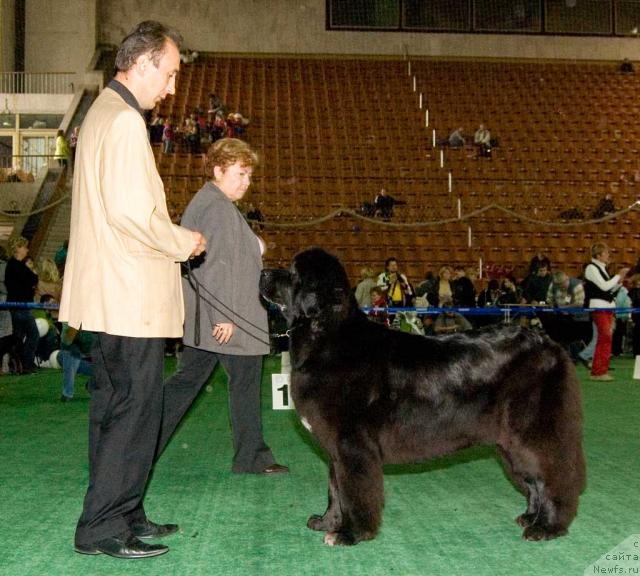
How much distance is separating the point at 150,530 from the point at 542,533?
180cm

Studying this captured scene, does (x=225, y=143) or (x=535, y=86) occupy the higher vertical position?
(x=535, y=86)

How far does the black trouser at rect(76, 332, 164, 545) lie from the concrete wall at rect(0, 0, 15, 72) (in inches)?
960

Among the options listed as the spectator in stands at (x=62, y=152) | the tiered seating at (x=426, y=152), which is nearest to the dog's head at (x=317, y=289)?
the tiered seating at (x=426, y=152)

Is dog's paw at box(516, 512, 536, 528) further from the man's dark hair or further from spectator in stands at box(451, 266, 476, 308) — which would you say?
spectator in stands at box(451, 266, 476, 308)

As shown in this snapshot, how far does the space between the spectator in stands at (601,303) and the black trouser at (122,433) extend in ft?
27.6

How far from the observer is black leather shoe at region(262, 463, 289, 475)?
484 cm

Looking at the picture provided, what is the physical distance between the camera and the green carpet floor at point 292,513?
3.17 metres

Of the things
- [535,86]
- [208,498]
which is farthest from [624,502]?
[535,86]

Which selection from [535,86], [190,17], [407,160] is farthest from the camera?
[190,17]

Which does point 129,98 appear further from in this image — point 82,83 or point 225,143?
point 82,83

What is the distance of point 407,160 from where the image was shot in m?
19.3

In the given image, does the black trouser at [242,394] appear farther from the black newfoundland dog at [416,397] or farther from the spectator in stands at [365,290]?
the spectator in stands at [365,290]

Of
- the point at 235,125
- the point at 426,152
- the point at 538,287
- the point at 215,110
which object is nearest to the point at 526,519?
the point at 538,287

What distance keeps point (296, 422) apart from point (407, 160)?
44.2ft
